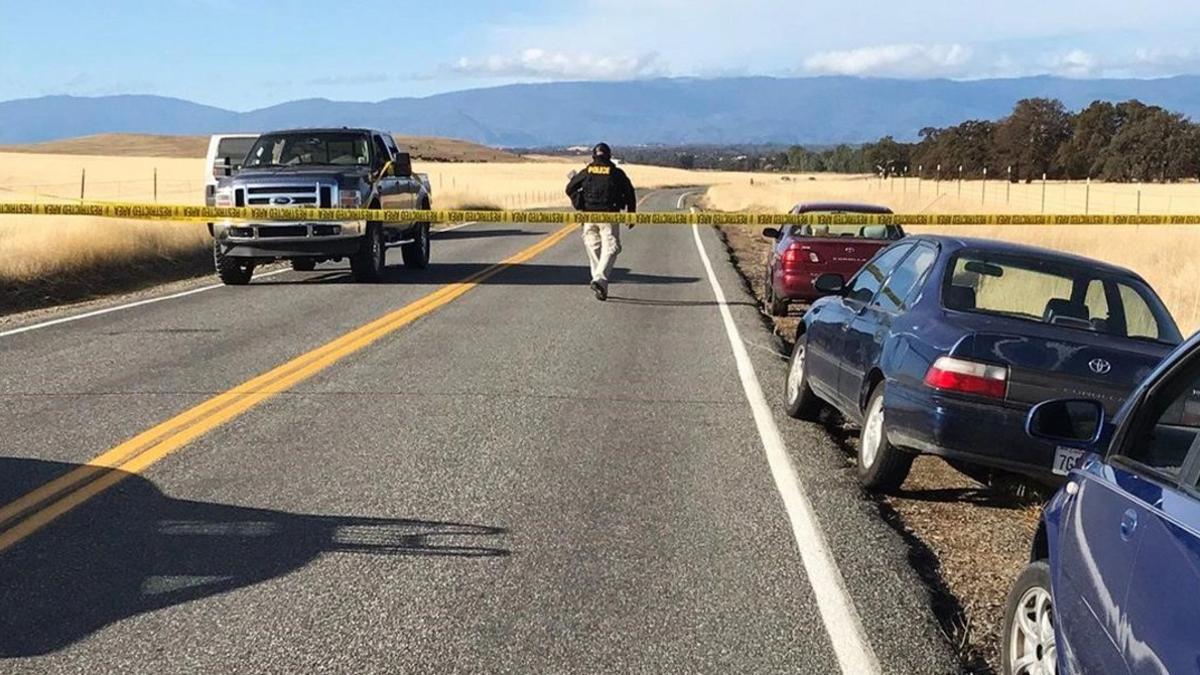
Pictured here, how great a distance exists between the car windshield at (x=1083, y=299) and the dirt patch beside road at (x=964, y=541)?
105 cm

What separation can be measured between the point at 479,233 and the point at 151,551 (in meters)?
27.9

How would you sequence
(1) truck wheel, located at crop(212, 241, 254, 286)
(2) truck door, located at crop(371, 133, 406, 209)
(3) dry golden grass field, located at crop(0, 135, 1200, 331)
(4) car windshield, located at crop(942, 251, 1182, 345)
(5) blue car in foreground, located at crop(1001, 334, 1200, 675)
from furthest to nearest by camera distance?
(2) truck door, located at crop(371, 133, 406, 209) < (3) dry golden grass field, located at crop(0, 135, 1200, 331) < (1) truck wheel, located at crop(212, 241, 254, 286) < (4) car windshield, located at crop(942, 251, 1182, 345) < (5) blue car in foreground, located at crop(1001, 334, 1200, 675)

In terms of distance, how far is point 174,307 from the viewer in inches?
602

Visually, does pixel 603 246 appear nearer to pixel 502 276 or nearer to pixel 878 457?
pixel 502 276

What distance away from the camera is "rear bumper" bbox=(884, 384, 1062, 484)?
20.1 ft

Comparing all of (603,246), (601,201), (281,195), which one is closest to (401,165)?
(281,195)

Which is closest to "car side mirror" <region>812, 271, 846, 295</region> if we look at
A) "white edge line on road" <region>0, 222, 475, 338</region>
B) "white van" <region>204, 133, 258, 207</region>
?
"white edge line on road" <region>0, 222, 475, 338</region>

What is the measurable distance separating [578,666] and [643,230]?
32.3 m

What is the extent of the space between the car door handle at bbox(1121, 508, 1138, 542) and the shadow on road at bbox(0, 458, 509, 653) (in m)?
3.08

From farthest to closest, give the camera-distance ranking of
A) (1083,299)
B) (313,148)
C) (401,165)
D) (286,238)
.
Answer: (313,148)
(401,165)
(286,238)
(1083,299)

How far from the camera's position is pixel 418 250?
20.9m

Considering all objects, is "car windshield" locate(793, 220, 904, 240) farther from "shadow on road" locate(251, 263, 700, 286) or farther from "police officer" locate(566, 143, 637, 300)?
"shadow on road" locate(251, 263, 700, 286)

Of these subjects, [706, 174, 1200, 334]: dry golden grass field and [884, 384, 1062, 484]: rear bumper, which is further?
[706, 174, 1200, 334]: dry golden grass field

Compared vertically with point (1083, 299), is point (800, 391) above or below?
below
